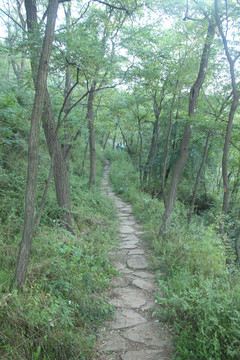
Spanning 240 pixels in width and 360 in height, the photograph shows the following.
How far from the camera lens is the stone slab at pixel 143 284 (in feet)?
13.0

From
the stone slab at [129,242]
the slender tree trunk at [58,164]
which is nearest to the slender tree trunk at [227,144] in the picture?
the stone slab at [129,242]

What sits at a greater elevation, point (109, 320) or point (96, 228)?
point (96, 228)

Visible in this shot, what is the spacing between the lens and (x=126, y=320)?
3133 millimetres

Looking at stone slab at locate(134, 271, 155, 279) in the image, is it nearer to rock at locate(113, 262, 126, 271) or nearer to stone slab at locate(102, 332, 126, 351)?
rock at locate(113, 262, 126, 271)

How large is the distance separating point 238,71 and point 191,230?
4.46 metres

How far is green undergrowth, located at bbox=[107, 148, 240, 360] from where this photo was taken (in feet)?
7.71

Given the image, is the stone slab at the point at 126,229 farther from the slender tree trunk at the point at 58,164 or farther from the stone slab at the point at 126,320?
the stone slab at the point at 126,320

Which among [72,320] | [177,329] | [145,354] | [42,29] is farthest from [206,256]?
[42,29]

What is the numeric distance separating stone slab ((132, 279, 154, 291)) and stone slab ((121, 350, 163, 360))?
4.46 ft

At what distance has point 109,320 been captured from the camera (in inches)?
123

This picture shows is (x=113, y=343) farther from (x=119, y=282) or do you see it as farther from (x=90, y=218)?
(x=90, y=218)

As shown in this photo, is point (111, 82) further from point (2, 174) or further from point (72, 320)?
point (72, 320)

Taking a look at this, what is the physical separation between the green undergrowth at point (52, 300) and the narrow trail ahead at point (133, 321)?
0.17m

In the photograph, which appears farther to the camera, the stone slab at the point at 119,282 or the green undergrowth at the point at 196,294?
the stone slab at the point at 119,282
